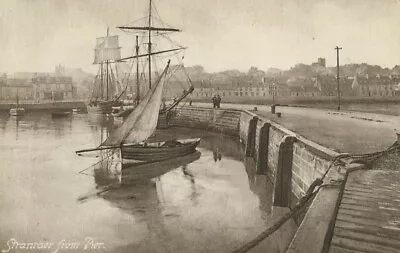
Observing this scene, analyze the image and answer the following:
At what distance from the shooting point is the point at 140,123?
58.1ft

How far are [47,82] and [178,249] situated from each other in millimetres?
80367

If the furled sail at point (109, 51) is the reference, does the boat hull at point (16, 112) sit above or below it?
below

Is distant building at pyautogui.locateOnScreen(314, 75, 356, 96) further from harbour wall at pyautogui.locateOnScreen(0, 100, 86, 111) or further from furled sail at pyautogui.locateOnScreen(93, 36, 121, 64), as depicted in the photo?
harbour wall at pyautogui.locateOnScreen(0, 100, 86, 111)

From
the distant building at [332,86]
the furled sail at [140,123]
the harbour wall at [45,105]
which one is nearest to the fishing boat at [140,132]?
the furled sail at [140,123]

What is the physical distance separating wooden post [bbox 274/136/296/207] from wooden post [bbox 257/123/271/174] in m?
4.96

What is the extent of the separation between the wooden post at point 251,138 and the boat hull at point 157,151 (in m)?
3.32

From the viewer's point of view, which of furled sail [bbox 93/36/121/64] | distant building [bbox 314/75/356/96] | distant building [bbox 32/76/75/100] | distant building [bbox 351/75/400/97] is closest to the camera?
furled sail [bbox 93/36/121/64]

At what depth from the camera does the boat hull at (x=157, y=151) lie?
18.0m

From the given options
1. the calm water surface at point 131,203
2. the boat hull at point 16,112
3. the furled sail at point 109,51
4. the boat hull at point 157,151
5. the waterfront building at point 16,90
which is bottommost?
the calm water surface at point 131,203

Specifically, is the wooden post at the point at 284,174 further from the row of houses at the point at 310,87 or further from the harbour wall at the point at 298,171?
the row of houses at the point at 310,87

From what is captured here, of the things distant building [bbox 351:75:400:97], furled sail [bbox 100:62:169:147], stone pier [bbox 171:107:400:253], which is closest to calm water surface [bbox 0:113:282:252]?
stone pier [bbox 171:107:400:253]

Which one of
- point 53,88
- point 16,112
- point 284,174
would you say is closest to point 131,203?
point 284,174

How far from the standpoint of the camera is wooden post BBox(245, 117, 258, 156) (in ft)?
72.1

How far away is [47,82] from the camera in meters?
80.1
